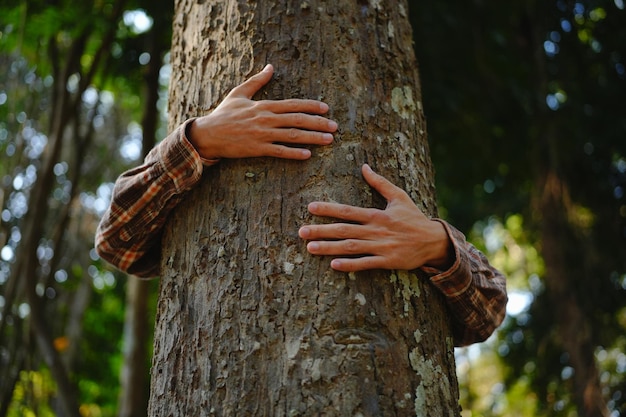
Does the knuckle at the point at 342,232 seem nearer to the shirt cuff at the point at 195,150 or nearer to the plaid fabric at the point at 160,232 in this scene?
the plaid fabric at the point at 160,232

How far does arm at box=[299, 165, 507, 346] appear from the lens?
5.50ft

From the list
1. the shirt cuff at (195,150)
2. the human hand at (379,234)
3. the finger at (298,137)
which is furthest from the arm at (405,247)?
the shirt cuff at (195,150)

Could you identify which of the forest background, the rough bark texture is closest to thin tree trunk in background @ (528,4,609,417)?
the forest background

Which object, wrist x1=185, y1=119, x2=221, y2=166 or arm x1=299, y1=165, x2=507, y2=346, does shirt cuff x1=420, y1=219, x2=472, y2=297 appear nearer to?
arm x1=299, y1=165, x2=507, y2=346

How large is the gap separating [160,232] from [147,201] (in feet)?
0.48

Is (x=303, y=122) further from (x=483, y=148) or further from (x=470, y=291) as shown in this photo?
(x=483, y=148)

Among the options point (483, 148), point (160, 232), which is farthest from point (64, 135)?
point (160, 232)

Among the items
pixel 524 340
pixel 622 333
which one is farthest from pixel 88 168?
pixel 622 333

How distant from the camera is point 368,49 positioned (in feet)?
6.50

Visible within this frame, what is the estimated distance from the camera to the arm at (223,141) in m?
1.79

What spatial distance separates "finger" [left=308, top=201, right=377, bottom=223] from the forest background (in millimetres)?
3641

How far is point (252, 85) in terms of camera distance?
1862mm

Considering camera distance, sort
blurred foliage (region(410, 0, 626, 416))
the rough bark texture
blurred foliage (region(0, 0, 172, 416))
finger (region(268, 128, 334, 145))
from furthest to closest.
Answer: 1. blurred foliage (region(410, 0, 626, 416))
2. blurred foliage (region(0, 0, 172, 416))
3. finger (region(268, 128, 334, 145))
4. the rough bark texture

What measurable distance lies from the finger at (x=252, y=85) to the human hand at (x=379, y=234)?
38 centimetres
